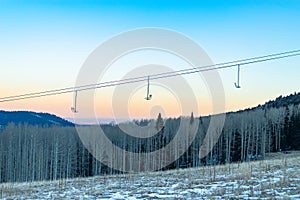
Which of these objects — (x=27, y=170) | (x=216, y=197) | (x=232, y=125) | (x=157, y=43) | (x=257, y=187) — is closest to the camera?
(x=216, y=197)

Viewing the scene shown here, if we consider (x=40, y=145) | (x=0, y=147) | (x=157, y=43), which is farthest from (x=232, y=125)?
(x=157, y=43)

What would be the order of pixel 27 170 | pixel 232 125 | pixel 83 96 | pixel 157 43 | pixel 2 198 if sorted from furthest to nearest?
1. pixel 232 125
2. pixel 27 170
3. pixel 157 43
4. pixel 83 96
5. pixel 2 198

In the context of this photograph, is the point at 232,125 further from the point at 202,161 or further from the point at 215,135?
the point at 202,161

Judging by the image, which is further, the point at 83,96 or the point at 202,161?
the point at 202,161

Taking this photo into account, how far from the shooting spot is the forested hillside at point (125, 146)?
199 ft

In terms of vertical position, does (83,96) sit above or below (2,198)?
above

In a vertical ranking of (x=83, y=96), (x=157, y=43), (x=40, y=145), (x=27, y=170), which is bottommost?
(x=27, y=170)

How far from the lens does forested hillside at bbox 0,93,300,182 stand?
60.6 metres

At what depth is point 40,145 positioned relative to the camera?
63219 mm

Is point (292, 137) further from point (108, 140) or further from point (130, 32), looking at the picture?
point (130, 32)

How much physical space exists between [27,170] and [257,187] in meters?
54.9

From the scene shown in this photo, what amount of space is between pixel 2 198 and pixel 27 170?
4908 cm

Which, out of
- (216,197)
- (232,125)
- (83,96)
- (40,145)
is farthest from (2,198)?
(232,125)

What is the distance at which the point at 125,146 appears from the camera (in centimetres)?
6638
